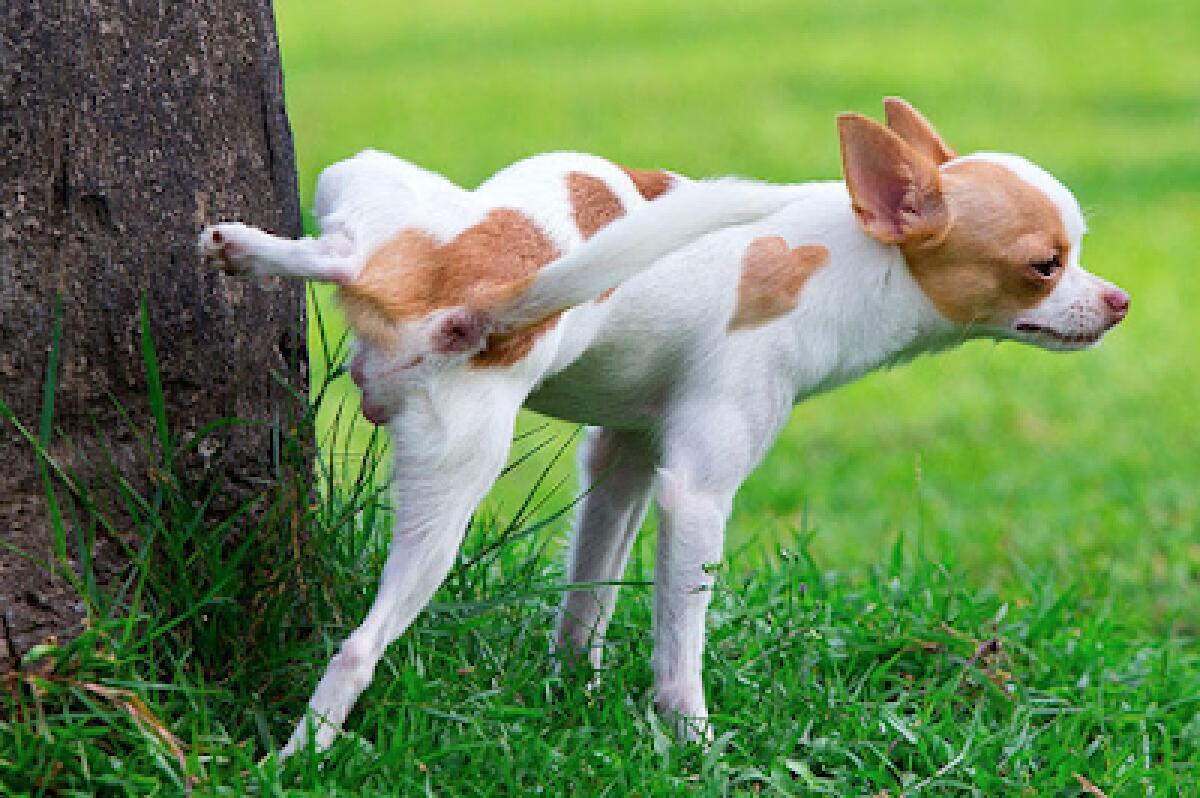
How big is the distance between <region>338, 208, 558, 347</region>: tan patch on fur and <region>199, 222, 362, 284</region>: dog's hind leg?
0.04 meters

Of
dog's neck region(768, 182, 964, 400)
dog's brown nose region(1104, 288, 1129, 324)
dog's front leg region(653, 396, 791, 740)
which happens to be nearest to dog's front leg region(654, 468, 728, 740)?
dog's front leg region(653, 396, 791, 740)

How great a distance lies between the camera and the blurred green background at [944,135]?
6.43 meters

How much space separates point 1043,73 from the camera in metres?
14.8

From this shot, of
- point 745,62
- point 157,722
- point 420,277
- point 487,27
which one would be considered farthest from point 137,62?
point 487,27

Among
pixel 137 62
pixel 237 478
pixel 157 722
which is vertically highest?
pixel 137 62

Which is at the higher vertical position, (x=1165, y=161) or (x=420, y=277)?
(x=420, y=277)

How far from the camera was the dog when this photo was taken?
2828 mm

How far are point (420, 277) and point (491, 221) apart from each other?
0.64ft

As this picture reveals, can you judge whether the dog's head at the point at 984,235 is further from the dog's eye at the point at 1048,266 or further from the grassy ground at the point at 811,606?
the grassy ground at the point at 811,606

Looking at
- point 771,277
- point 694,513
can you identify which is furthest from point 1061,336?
point 694,513

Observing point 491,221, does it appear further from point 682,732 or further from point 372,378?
point 682,732

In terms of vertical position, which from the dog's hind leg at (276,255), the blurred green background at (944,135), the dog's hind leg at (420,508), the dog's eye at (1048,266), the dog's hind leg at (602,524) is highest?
the dog's hind leg at (276,255)

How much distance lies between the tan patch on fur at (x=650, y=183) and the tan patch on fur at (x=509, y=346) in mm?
508

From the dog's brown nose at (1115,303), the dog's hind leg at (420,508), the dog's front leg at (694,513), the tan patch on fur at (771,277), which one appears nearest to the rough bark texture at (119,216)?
the dog's hind leg at (420,508)
